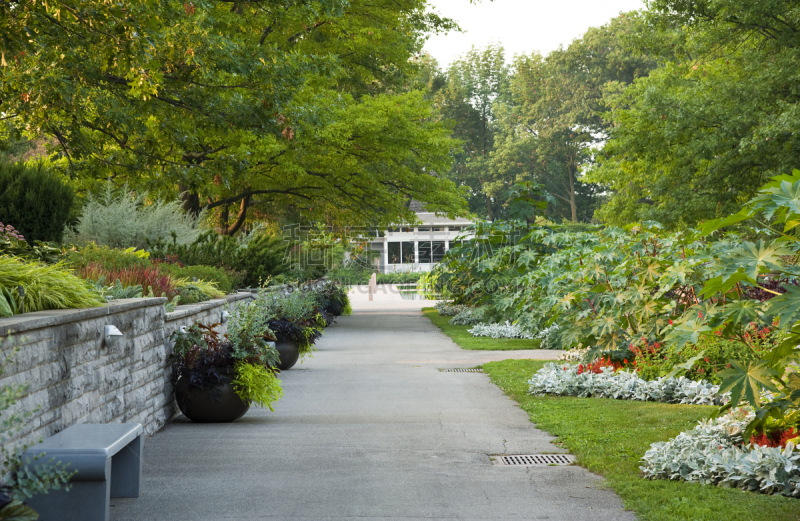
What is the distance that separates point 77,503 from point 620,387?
18.9 ft

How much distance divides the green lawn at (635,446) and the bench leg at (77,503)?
292 cm

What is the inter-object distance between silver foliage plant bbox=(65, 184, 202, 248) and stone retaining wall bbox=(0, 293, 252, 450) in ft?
21.3

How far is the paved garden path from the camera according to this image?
4.20 metres

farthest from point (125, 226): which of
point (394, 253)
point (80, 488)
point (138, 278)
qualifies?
point (394, 253)

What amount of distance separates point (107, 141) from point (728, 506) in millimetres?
11602

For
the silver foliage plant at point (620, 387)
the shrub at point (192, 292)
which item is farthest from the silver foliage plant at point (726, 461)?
the shrub at point (192, 292)

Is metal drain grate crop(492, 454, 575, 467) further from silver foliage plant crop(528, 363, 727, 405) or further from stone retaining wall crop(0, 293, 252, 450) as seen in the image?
stone retaining wall crop(0, 293, 252, 450)

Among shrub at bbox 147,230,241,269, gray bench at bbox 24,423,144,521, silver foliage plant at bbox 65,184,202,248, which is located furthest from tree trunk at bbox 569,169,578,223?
gray bench at bbox 24,423,144,521

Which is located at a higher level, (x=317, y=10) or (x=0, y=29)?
(x=317, y=10)

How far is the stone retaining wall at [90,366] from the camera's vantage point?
4.03 meters

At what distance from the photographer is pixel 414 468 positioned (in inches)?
202

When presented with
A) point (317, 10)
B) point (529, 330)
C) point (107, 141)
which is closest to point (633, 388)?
point (529, 330)

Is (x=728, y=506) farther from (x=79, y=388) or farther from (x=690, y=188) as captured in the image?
(x=690, y=188)

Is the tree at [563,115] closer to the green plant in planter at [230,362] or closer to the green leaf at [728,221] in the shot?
the green plant in planter at [230,362]
